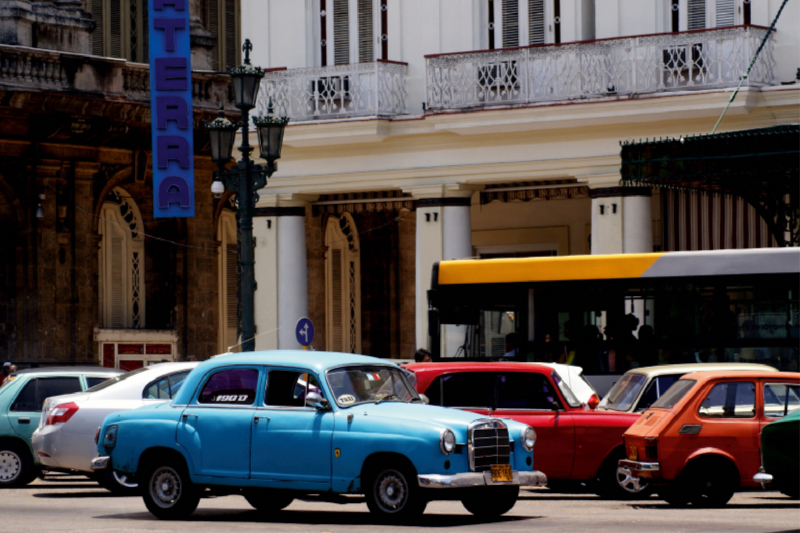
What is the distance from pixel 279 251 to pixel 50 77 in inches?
225

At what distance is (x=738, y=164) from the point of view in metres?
22.2

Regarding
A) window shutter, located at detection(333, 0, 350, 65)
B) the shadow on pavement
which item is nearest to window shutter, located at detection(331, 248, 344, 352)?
window shutter, located at detection(333, 0, 350, 65)

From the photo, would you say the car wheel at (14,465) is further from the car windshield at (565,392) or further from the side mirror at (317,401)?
the car windshield at (565,392)

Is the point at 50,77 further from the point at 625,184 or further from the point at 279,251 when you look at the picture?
the point at 625,184

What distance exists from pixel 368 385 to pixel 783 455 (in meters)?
4.02

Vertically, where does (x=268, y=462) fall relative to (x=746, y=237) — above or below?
below

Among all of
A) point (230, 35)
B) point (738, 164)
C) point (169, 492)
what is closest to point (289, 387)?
point (169, 492)

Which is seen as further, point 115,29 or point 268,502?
point 115,29

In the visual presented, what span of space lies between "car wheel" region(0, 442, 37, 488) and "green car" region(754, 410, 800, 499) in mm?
10042

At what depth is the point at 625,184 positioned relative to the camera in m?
26.9

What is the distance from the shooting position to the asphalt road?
12906 mm

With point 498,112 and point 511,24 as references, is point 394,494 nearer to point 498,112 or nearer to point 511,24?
→ point 498,112

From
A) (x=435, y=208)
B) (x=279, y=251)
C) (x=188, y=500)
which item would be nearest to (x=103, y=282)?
(x=279, y=251)

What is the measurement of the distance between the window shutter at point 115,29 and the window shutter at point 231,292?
18.4 ft
